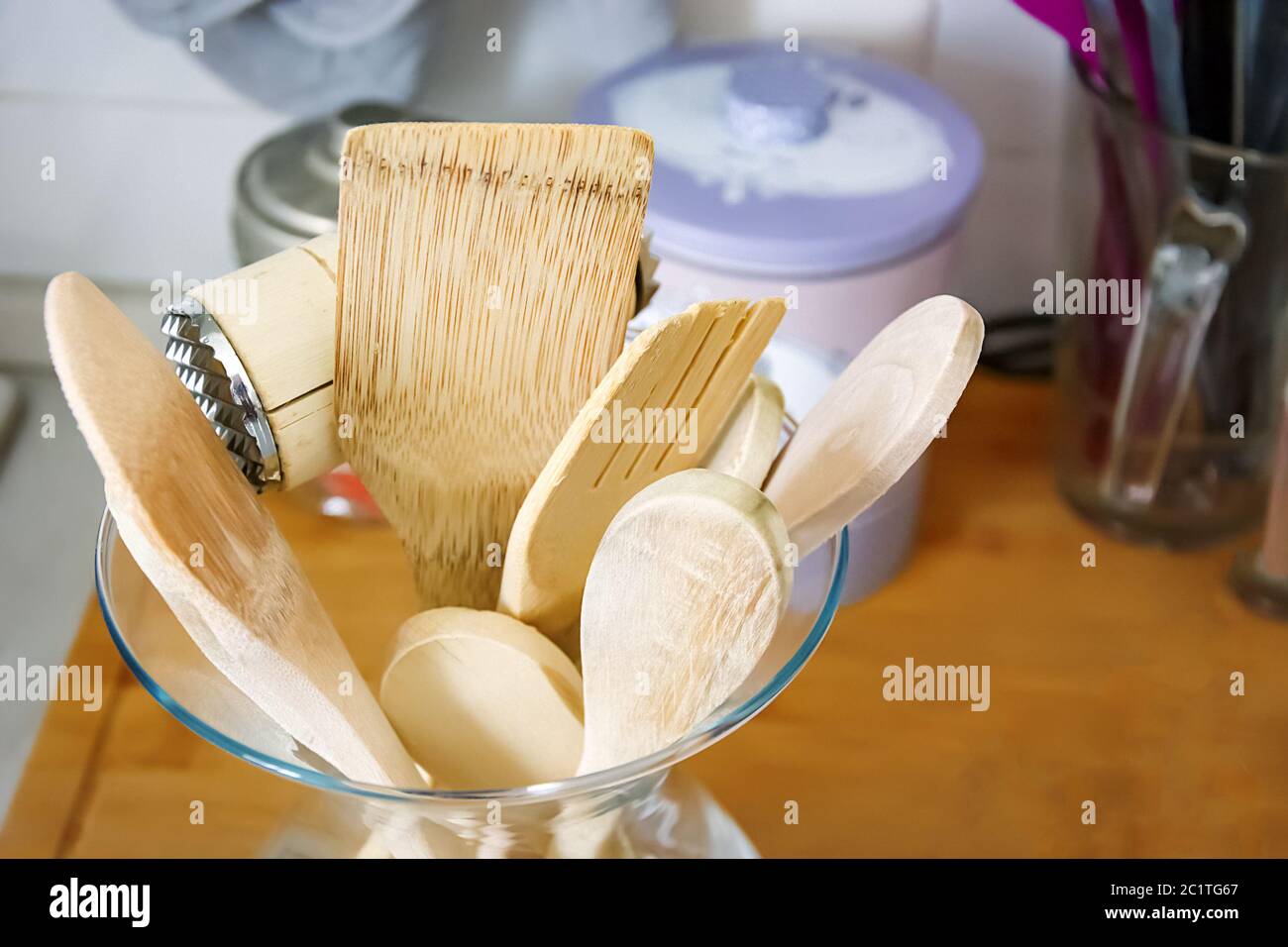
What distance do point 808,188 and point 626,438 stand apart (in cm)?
20

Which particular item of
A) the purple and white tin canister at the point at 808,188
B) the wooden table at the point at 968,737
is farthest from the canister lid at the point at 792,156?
the wooden table at the point at 968,737

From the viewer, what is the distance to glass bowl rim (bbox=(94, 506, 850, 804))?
0.20 meters

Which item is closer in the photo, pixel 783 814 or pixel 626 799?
pixel 626 799

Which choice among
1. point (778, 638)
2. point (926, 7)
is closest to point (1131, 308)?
point (926, 7)

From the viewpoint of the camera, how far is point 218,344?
0.72 ft

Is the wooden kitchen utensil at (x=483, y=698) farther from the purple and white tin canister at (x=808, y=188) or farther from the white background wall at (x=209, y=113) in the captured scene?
the white background wall at (x=209, y=113)

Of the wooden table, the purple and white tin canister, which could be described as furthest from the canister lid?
the wooden table

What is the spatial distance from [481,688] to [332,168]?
25 centimetres

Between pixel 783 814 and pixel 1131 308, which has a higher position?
pixel 1131 308

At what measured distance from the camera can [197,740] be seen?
40 centimetres

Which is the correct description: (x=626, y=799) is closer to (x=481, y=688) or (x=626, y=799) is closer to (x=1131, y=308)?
(x=481, y=688)
